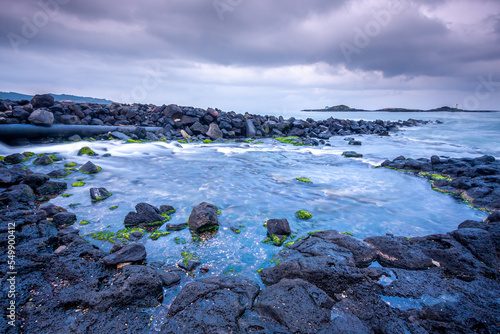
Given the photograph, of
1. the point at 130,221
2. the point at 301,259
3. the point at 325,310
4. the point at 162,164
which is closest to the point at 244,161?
the point at 162,164

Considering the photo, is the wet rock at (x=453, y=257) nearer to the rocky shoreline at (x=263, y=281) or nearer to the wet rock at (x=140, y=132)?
the rocky shoreline at (x=263, y=281)

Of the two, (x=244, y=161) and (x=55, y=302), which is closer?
(x=55, y=302)

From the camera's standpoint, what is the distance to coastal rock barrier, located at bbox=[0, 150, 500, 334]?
7.72 feet

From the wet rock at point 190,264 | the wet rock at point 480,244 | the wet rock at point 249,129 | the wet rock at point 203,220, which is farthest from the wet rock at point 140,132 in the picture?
the wet rock at point 480,244

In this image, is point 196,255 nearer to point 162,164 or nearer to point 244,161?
point 162,164

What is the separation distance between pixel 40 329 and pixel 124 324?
0.75 meters

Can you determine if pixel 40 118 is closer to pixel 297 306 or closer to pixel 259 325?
pixel 259 325

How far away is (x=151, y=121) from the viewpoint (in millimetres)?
20500

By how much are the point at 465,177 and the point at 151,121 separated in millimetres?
20639

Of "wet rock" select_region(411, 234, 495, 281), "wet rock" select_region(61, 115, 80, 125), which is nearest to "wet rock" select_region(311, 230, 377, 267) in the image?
"wet rock" select_region(411, 234, 495, 281)

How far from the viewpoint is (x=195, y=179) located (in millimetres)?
8336

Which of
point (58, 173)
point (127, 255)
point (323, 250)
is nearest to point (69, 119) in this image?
point (58, 173)

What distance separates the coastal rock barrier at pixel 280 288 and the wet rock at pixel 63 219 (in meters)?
0.12

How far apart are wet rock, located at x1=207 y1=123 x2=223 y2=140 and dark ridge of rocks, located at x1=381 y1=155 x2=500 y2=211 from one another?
Result: 41.3 feet
